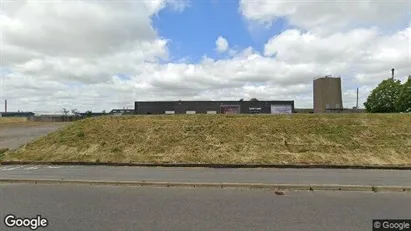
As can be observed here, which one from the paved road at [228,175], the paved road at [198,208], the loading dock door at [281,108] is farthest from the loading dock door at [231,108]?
the paved road at [198,208]

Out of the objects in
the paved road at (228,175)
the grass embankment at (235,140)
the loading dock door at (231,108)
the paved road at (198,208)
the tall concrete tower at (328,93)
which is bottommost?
the paved road at (228,175)

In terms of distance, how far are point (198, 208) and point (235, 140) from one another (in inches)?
415

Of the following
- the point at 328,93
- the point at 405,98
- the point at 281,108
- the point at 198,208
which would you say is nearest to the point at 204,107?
the point at 281,108

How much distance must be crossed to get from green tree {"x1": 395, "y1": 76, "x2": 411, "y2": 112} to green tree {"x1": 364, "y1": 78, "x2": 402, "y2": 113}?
2.68 meters

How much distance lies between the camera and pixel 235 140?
56.0 feet

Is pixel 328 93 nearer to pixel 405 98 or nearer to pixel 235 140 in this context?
Result: pixel 405 98

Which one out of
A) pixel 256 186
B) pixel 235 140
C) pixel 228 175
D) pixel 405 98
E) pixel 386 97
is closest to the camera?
pixel 256 186

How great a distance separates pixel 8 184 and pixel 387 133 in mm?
17221

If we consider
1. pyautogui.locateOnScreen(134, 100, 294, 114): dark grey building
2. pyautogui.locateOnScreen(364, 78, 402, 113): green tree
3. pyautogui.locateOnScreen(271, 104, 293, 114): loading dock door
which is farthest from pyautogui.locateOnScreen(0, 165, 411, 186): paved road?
pyautogui.locateOnScreen(271, 104, 293, 114): loading dock door

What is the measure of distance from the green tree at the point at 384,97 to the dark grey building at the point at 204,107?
23.8 metres

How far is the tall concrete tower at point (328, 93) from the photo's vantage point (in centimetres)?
6412

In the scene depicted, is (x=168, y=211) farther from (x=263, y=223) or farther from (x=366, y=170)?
(x=366, y=170)

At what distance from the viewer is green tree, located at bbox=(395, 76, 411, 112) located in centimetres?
3753

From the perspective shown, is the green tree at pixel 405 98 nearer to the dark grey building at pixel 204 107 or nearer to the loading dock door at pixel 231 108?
the dark grey building at pixel 204 107
